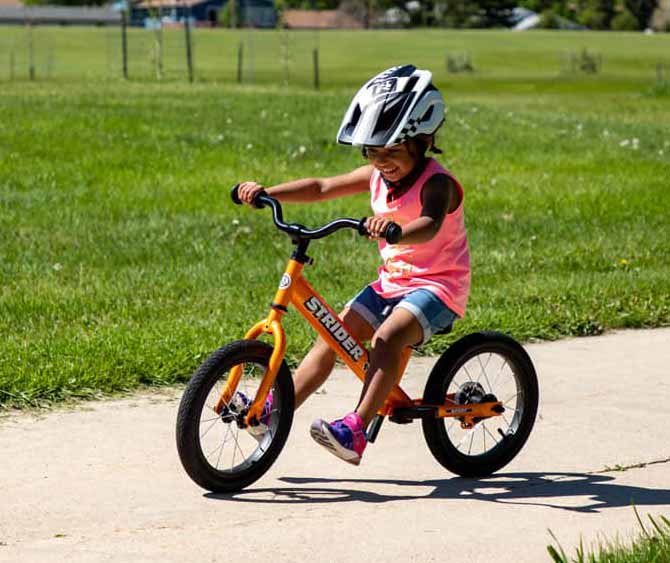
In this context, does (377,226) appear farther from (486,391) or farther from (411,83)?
(486,391)

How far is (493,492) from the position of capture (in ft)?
17.3

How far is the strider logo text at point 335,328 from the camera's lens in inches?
202

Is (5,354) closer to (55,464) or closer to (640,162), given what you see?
(55,464)

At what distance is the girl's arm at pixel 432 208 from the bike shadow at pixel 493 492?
94 centimetres

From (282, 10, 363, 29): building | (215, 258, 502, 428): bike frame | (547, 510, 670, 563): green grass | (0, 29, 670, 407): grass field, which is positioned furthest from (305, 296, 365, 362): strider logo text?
(282, 10, 363, 29): building

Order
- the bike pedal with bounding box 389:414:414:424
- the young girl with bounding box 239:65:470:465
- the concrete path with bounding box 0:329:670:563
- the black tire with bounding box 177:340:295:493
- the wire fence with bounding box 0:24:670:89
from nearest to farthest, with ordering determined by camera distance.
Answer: the concrete path with bounding box 0:329:670:563 → the black tire with bounding box 177:340:295:493 → the young girl with bounding box 239:65:470:465 → the bike pedal with bounding box 389:414:414:424 → the wire fence with bounding box 0:24:670:89

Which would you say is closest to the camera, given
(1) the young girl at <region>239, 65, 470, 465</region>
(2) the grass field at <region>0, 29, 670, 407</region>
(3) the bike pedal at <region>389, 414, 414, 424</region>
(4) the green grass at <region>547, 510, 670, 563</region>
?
(4) the green grass at <region>547, 510, 670, 563</region>

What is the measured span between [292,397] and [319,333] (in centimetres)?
25

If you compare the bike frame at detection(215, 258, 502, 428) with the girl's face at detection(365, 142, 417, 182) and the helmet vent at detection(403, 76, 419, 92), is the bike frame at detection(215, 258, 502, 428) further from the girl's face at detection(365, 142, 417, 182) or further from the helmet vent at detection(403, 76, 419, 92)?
the helmet vent at detection(403, 76, 419, 92)

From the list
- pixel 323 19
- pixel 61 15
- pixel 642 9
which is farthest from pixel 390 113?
pixel 642 9

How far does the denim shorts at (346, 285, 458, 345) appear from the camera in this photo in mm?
5141

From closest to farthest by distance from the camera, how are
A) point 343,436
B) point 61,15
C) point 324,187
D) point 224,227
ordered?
point 343,436 → point 324,187 → point 224,227 → point 61,15

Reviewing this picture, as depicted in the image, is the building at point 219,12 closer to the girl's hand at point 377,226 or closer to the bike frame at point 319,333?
the bike frame at point 319,333

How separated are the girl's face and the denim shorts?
1.45 ft
